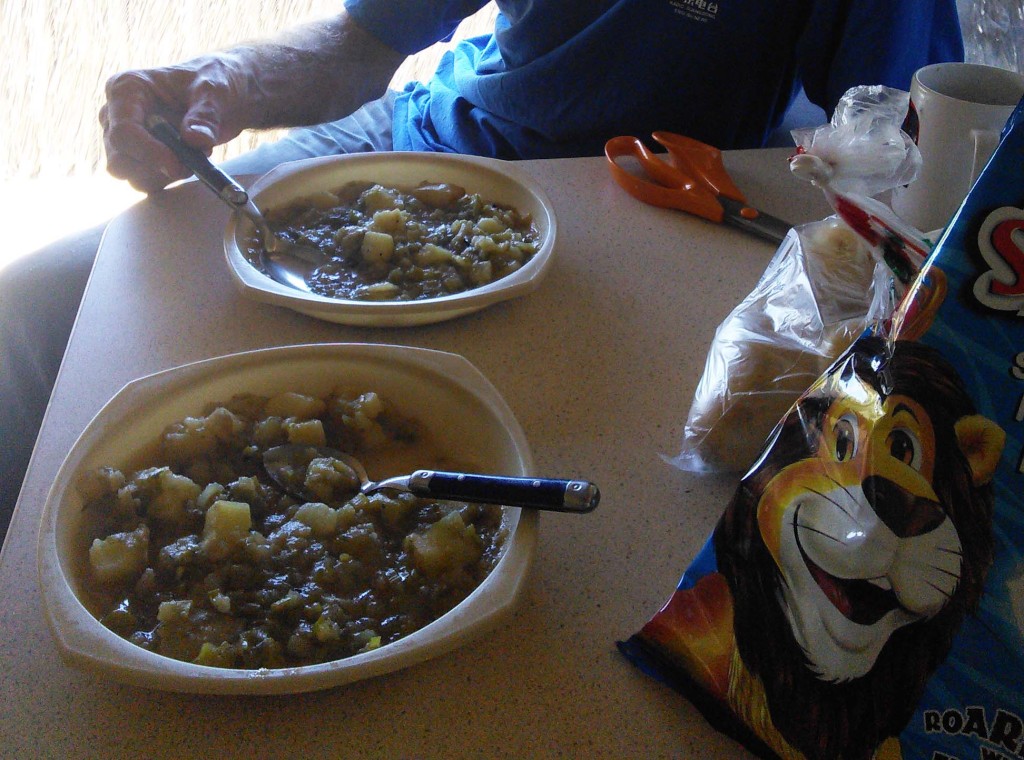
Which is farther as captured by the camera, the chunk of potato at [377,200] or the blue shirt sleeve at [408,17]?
the blue shirt sleeve at [408,17]

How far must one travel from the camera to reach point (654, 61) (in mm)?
1699

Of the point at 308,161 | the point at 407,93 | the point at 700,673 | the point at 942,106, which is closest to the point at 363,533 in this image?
the point at 700,673

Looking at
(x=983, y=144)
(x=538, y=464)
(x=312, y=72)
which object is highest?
(x=983, y=144)

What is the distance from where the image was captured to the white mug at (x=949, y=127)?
1.10 m

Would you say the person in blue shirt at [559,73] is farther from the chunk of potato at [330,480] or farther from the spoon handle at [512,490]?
the spoon handle at [512,490]

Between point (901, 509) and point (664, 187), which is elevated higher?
point (901, 509)

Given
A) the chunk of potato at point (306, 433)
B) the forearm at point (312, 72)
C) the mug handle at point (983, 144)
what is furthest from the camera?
the forearm at point (312, 72)

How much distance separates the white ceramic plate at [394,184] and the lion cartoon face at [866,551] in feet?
1.74

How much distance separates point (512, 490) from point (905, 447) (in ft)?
1.07

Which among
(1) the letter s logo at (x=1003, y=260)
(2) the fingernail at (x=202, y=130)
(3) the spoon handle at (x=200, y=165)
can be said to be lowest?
(3) the spoon handle at (x=200, y=165)

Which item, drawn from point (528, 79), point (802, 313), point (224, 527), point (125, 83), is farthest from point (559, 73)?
point (224, 527)

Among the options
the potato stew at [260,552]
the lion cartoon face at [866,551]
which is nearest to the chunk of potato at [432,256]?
the potato stew at [260,552]

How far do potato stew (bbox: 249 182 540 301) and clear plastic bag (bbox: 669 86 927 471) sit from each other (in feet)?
1.36

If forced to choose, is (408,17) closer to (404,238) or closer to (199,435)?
(404,238)
